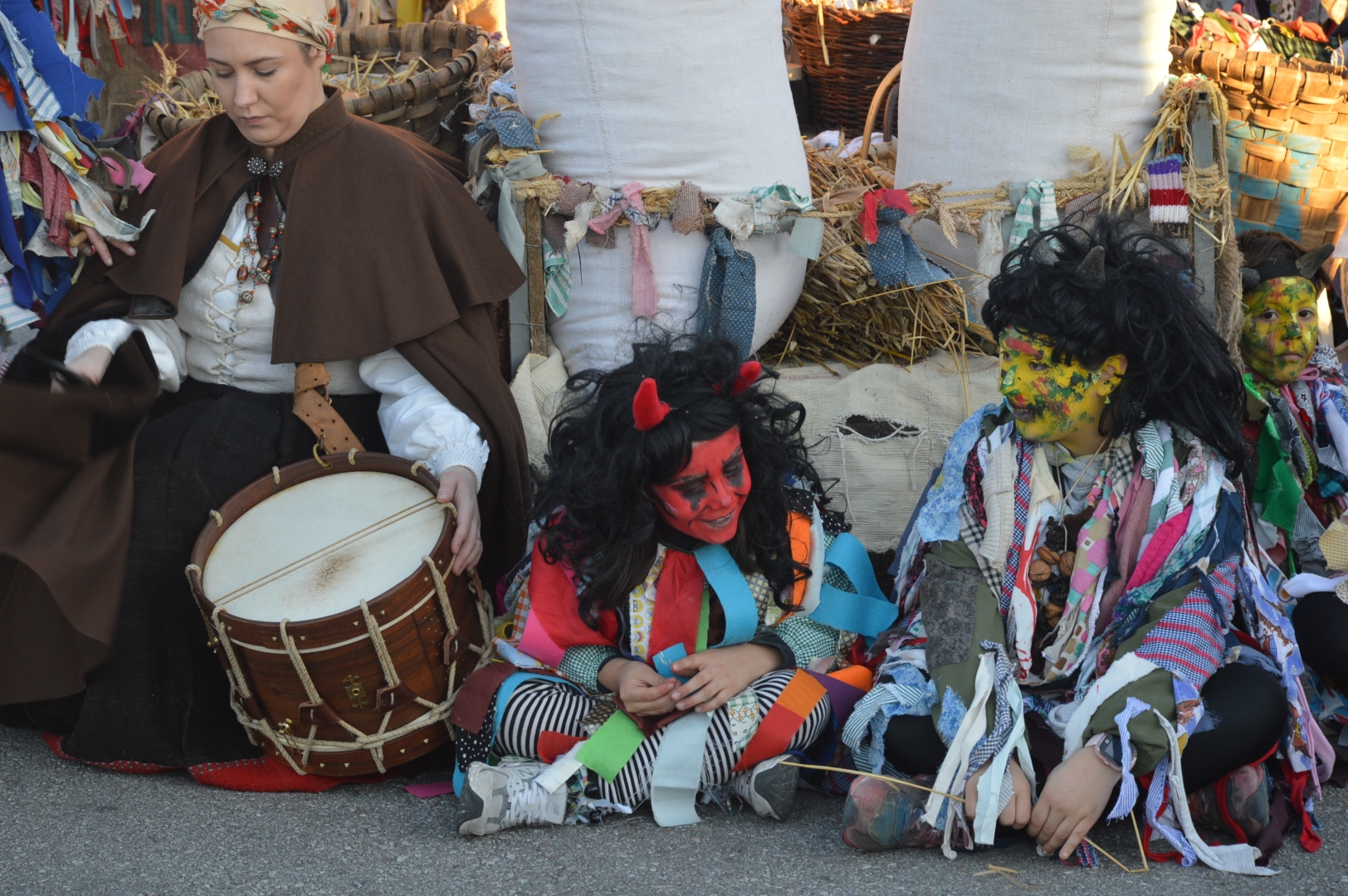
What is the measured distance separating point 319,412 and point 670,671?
104cm

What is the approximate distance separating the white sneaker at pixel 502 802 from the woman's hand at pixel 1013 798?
79cm

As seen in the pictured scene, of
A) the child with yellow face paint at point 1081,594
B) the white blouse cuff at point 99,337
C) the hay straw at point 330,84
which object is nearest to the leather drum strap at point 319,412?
the white blouse cuff at point 99,337

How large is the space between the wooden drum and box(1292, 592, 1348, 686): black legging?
178 centimetres

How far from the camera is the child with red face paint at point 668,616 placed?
8.01 feet

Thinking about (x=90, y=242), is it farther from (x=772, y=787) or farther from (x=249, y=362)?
(x=772, y=787)

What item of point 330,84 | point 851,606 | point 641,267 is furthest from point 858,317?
point 330,84

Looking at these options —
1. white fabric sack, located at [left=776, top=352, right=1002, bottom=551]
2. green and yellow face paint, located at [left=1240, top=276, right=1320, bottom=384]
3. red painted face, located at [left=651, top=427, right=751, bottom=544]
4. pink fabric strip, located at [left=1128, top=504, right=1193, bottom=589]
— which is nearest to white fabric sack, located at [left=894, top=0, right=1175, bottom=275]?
white fabric sack, located at [left=776, top=352, right=1002, bottom=551]

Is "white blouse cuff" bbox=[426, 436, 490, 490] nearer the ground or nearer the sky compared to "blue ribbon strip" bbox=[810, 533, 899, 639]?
nearer the sky

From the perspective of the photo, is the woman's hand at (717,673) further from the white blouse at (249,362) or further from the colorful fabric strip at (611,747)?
the white blouse at (249,362)

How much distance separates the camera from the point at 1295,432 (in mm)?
2814

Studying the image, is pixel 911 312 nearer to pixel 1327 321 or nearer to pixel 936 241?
pixel 936 241

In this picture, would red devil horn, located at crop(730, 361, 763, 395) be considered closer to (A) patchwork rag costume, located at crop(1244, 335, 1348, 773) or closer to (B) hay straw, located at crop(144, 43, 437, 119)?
(A) patchwork rag costume, located at crop(1244, 335, 1348, 773)

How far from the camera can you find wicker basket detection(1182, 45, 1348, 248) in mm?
3277

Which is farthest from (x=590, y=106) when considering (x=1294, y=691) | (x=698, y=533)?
(x=1294, y=691)
